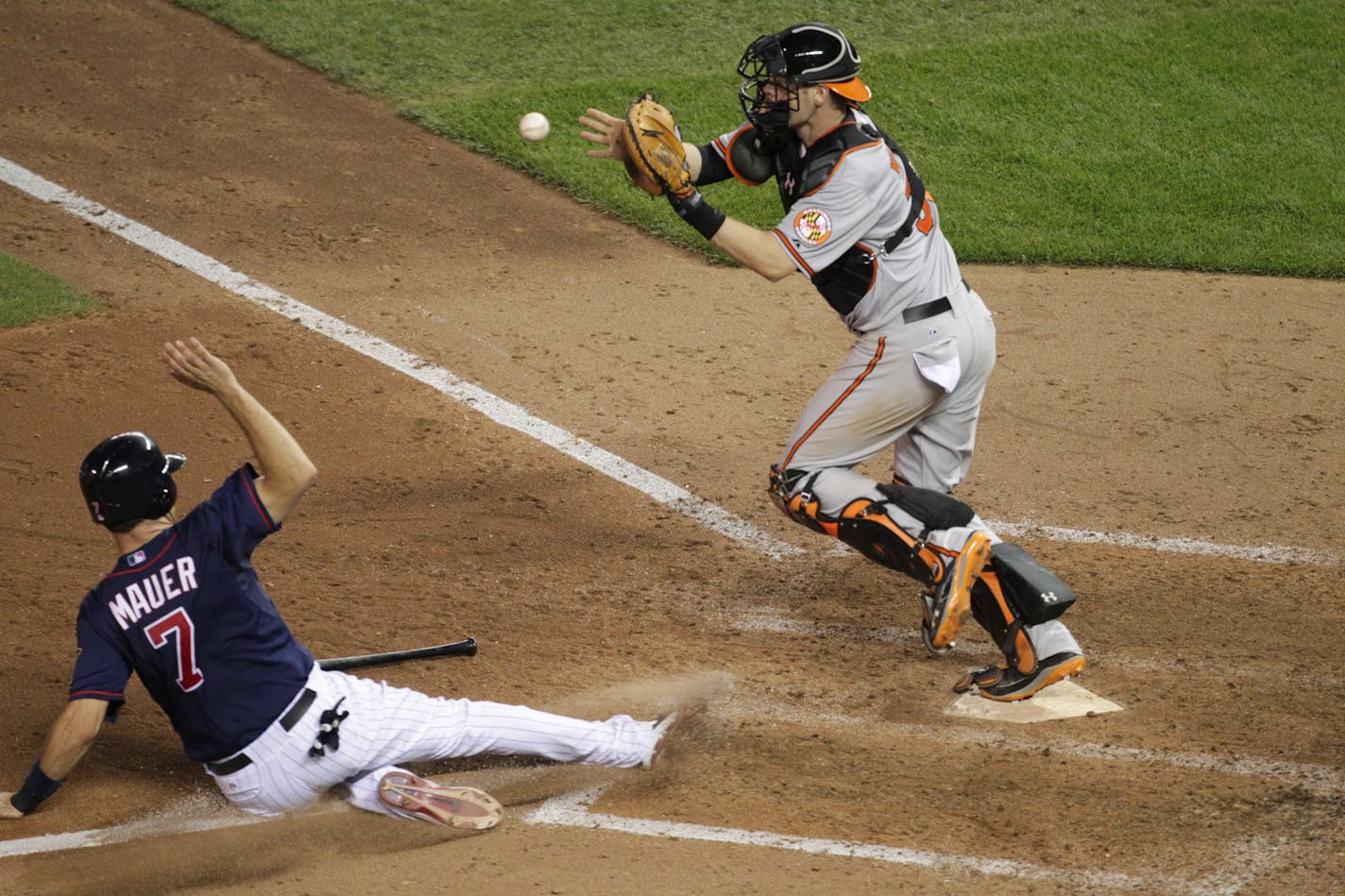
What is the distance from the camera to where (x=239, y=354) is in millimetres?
7641

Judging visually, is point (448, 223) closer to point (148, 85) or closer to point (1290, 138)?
point (148, 85)

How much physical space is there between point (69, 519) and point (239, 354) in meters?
1.65

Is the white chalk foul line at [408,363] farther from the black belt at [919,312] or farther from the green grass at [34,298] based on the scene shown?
the black belt at [919,312]

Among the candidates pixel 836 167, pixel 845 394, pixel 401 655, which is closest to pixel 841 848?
pixel 845 394

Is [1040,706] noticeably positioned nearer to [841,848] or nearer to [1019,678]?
[1019,678]

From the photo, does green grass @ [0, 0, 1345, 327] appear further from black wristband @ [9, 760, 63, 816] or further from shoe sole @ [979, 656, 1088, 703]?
black wristband @ [9, 760, 63, 816]

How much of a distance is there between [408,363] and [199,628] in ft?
11.4

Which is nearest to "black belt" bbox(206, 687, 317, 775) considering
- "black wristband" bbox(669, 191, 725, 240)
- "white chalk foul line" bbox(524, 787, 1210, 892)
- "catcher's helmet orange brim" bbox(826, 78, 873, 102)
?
"white chalk foul line" bbox(524, 787, 1210, 892)

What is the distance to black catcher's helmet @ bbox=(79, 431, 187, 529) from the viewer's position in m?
4.30

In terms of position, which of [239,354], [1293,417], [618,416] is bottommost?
[1293,417]

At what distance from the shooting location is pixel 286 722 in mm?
4496

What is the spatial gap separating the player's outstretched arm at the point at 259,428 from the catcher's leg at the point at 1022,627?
2413 mm

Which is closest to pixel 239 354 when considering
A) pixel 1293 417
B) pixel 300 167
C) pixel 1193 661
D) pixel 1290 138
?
pixel 300 167

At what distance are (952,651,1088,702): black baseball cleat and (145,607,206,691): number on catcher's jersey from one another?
2.61 m
